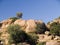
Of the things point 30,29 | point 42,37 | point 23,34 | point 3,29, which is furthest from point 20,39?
point 3,29

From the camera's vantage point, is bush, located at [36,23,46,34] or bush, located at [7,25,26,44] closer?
bush, located at [7,25,26,44]

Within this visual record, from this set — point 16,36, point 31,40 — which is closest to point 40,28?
point 31,40

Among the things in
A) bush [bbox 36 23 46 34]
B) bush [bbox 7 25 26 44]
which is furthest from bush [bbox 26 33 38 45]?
bush [bbox 36 23 46 34]

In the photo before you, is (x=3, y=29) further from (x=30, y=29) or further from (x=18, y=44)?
(x=18, y=44)

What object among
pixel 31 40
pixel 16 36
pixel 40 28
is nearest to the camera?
pixel 31 40

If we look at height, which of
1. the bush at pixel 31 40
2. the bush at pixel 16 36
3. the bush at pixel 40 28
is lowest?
the bush at pixel 31 40

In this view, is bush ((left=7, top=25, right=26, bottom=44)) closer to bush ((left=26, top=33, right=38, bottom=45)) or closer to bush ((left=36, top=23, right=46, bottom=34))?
bush ((left=26, top=33, right=38, bottom=45))

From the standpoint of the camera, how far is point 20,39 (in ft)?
242

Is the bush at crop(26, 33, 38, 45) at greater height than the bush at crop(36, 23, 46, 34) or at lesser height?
lesser

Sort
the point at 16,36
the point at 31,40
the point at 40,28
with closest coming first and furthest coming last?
the point at 31,40
the point at 16,36
the point at 40,28

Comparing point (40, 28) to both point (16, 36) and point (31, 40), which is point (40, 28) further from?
point (16, 36)

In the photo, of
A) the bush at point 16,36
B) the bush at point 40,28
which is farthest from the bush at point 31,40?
the bush at point 40,28

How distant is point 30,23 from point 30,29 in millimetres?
4508

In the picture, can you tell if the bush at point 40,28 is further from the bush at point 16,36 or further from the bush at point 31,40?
the bush at point 16,36
